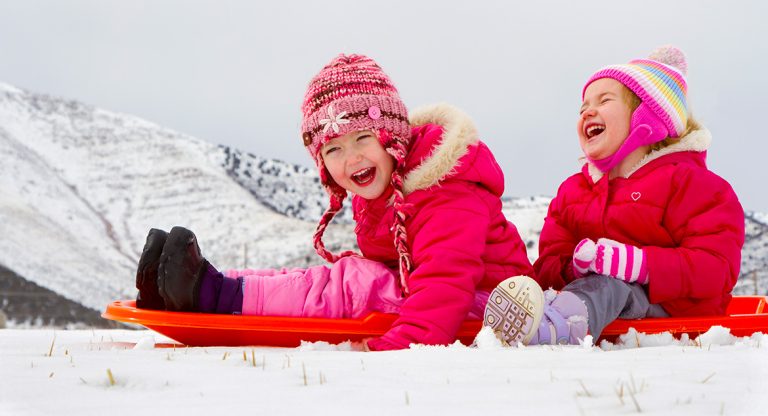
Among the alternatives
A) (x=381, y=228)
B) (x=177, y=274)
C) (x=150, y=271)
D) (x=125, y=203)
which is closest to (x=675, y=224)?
(x=381, y=228)

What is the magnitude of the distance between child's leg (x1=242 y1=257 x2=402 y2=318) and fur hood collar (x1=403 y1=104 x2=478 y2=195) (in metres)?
0.42

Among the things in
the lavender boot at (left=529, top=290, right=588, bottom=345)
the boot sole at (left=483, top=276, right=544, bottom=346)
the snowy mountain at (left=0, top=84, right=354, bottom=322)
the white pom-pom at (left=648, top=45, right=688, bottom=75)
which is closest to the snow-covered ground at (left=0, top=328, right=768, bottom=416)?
the boot sole at (left=483, top=276, right=544, bottom=346)

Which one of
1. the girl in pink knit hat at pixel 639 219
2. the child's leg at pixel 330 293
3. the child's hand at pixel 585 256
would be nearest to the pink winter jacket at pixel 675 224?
the girl in pink knit hat at pixel 639 219

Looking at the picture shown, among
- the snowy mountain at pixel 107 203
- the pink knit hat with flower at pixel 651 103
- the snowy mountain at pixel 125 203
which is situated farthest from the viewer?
the snowy mountain at pixel 107 203

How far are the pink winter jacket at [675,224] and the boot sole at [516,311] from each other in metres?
0.75

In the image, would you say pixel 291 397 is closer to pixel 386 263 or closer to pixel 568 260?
pixel 386 263

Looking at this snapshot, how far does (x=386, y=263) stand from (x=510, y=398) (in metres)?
1.74

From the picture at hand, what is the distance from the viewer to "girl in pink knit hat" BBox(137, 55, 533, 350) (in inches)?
105

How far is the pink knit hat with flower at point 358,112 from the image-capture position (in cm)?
290

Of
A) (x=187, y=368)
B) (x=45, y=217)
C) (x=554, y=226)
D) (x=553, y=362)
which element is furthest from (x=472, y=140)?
(x=45, y=217)

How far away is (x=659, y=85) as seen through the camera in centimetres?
317

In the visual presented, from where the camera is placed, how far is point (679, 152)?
3.15m

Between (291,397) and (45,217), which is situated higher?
(45,217)

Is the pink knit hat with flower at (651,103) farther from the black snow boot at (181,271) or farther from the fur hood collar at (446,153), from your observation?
the black snow boot at (181,271)
